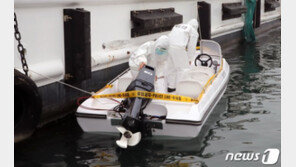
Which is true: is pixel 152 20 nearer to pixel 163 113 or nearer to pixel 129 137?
pixel 163 113

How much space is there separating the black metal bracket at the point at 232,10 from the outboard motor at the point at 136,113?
438 inches

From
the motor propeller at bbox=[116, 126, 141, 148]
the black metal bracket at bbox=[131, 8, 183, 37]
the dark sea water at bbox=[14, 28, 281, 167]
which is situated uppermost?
the black metal bracket at bbox=[131, 8, 183, 37]

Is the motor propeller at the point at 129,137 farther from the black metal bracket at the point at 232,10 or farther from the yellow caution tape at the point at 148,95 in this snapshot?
the black metal bracket at the point at 232,10

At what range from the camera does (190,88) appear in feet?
24.3

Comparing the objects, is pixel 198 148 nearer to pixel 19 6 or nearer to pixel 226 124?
pixel 226 124

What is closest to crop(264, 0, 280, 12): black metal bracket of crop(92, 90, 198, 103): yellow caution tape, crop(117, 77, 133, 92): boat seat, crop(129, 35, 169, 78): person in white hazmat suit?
crop(129, 35, 169, 78): person in white hazmat suit

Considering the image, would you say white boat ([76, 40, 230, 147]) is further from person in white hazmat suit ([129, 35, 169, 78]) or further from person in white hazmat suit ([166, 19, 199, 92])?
person in white hazmat suit ([129, 35, 169, 78])

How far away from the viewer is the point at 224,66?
975 centimetres

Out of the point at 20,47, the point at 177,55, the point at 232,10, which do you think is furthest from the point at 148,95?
the point at 232,10

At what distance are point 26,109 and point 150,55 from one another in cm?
246

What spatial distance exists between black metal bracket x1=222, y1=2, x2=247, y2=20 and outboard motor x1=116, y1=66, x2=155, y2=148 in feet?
36.5

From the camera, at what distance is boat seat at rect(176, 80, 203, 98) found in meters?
7.41

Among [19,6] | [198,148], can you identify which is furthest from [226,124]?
[19,6]

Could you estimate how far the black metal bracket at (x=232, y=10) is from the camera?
1705 cm
